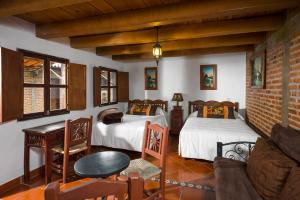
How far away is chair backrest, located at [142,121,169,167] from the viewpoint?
88.1 inches

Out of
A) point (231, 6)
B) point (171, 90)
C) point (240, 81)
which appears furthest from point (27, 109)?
point (240, 81)

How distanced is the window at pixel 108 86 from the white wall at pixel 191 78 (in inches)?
27.0

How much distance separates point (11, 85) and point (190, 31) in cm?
267

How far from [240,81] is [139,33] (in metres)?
3.25

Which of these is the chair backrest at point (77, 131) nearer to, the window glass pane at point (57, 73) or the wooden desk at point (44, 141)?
the wooden desk at point (44, 141)

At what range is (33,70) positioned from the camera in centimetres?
312

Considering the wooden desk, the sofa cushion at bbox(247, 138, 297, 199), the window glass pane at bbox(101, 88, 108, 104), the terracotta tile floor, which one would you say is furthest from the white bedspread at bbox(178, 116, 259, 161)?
the window glass pane at bbox(101, 88, 108, 104)

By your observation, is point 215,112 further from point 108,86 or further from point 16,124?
point 16,124

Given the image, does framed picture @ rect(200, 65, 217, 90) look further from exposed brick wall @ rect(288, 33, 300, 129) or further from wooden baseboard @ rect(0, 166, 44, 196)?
wooden baseboard @ rect(0, 166, 44, 196)

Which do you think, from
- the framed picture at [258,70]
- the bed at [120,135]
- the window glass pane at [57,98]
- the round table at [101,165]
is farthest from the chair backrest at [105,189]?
the framed picture at [258,70]

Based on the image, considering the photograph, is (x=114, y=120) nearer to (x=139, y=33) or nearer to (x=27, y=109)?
(x=27, y=109)

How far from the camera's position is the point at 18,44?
109 inches

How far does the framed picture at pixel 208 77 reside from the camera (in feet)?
17.2

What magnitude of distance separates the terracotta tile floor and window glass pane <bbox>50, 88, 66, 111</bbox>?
1.27 m
